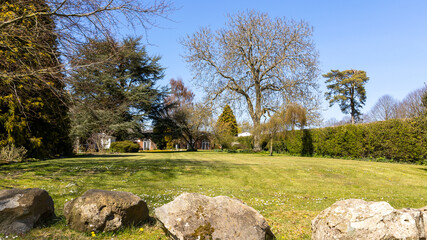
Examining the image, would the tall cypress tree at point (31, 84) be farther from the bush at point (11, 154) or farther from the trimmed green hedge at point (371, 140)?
the trimmed green hedge at point (371, 140)

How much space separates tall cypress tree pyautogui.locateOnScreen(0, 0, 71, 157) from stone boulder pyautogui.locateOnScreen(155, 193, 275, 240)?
534cm

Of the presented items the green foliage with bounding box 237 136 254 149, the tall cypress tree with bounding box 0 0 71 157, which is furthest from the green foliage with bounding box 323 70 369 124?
the tall cypress tree with bounding box 0 0 71 157

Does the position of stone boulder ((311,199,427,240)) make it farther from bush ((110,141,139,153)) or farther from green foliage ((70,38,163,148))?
bush ((110,141,139,153))

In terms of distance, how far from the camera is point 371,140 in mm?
20422

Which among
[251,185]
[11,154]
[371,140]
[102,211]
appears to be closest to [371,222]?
[102,211]

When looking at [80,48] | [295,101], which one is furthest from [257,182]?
[295,101]

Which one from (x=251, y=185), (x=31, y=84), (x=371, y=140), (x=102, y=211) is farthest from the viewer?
(x=371, y=140)

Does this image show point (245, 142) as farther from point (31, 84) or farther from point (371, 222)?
point (371, 222)

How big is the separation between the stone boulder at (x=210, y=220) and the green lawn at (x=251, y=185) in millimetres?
658

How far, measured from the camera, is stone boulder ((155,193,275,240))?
158 inches

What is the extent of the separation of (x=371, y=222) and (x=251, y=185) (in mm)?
7002

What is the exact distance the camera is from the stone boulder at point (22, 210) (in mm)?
4500

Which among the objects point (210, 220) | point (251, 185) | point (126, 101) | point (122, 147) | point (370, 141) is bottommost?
point (251, 185)

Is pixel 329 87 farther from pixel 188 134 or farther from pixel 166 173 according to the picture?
pixel 166 173
